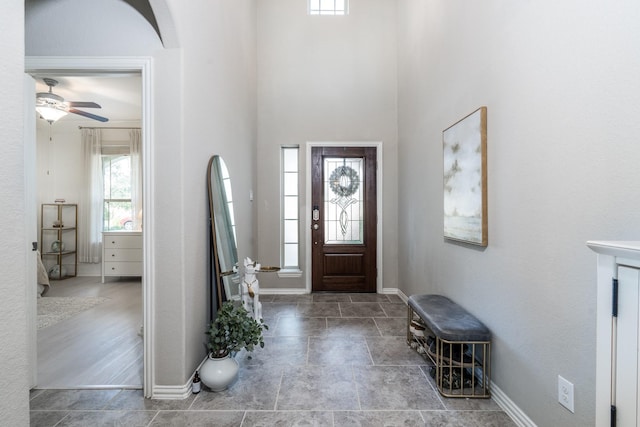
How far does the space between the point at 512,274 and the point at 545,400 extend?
62 centimetres

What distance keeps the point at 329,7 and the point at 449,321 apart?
454 centimetres

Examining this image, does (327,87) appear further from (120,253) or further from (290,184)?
(120,253)

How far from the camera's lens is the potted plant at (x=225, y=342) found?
1.90m

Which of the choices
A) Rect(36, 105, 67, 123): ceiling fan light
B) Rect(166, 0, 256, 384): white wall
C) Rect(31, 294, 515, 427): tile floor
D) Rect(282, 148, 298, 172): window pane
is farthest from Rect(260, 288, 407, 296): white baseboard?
Rect(36, 105, 67, 123): ceiling fan light

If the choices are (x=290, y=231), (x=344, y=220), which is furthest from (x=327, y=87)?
(x=290, y=231)

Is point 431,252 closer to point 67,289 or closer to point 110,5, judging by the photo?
point 110,5

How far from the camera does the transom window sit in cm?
432

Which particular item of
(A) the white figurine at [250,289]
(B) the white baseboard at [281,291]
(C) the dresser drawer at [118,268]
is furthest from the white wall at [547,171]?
(C) the dresser drawer at [118,268]

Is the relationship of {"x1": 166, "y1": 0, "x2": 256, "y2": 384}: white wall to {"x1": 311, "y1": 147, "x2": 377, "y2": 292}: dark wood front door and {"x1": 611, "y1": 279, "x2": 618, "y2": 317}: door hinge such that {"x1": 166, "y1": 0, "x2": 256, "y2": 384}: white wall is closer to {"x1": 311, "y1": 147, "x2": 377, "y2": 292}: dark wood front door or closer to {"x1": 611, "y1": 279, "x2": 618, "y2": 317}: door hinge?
{"x1": 311, "y1": 147, "x2": 377, "y2": 292}: dark wood front door

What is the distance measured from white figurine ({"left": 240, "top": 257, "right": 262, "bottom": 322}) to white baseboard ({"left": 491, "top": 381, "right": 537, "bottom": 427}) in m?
1.78

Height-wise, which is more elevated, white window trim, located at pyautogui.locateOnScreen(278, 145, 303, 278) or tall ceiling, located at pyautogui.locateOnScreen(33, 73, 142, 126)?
tall ceiling, located at pyautogui.locateOnScreen(33, 73, 142, 126)

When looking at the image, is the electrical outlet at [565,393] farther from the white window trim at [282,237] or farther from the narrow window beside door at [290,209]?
the narrow window beside door at [290,209]

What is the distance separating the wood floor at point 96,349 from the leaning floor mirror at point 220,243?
79cm

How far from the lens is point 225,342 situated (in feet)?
6.44
